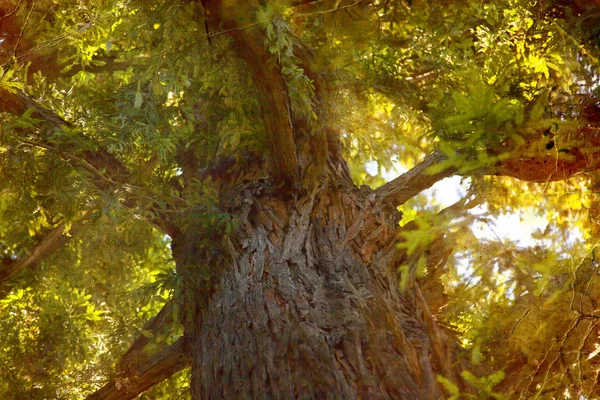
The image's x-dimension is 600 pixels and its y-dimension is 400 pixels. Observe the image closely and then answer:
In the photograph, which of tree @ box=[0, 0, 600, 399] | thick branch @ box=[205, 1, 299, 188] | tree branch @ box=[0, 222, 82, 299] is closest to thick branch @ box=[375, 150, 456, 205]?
tree @ box=[0, 0, 600, 399]

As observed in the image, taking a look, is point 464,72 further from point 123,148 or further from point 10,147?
point 10,147

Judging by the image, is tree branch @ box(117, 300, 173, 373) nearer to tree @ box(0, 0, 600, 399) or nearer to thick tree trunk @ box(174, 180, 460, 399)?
tree @ box(0, 0, 600, 399)

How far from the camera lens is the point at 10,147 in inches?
217

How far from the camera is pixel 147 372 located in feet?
19.0

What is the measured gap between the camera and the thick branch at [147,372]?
5.74 m

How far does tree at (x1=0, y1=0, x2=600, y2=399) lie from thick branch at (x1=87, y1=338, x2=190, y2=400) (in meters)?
0.02

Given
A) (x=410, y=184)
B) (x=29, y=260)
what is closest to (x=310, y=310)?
(x=410, y=184)

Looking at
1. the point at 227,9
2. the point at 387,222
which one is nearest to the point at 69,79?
the point at 227,9

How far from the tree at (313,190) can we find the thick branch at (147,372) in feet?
0.06

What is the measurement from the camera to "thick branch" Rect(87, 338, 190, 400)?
574 cm

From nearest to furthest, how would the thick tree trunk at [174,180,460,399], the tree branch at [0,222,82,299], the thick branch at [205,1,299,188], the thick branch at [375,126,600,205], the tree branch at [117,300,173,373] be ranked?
1. the thick branch at [375,126,600,205]
2. the thick tree trunk at [174,180,460,399]
3. the thick branch at [205,1,299,188]
4. the tree branch at [117,300,173,373]
5. the tree branch at [0,222,82,299]

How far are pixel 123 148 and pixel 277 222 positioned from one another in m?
1.54

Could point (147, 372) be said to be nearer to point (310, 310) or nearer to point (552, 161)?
point (310, 310)

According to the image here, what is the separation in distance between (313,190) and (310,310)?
1.44 m
